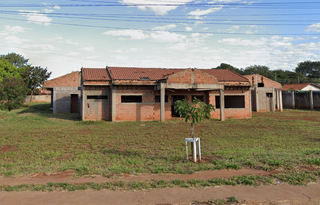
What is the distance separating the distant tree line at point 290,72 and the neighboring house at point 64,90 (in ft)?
118

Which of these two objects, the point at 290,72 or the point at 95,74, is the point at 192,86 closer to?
the point at 95,74

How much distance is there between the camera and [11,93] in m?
24.8

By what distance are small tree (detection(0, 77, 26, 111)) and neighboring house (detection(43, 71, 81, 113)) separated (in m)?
4.42

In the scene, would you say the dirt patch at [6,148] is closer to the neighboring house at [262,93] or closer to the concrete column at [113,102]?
the concrete column at [113,102]

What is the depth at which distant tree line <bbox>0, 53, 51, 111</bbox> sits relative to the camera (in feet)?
80.7

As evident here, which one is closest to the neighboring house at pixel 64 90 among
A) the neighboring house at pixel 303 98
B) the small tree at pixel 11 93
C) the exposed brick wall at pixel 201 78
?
the small tree at pixel 11 93

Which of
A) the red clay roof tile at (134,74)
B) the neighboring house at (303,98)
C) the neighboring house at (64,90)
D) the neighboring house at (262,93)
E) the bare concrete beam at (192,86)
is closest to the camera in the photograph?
the bare concrete beam at (192,86)

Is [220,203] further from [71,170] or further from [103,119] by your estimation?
[103,119]

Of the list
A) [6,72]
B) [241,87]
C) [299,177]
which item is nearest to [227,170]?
[299,177]

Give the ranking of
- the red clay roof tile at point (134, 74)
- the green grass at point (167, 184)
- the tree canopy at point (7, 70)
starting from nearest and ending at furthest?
the green grass at point (167, 184) → the red clay roof tile at point (134, 74) → the tree canopy at point (7, 70)

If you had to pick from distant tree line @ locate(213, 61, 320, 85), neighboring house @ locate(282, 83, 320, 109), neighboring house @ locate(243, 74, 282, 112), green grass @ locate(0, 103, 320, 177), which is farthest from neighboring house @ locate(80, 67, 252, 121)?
distant tree line @ locate(213, 61, 320, 85)

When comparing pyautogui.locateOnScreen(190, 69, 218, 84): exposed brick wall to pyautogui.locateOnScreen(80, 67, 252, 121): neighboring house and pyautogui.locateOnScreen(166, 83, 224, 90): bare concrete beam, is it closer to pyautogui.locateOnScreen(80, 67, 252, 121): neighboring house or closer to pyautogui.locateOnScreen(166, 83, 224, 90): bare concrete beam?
pyautogui.locateOnScreen(80, 67, 252, 121): neighboring house

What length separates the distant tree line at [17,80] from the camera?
24.6 meters

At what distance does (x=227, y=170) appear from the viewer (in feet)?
18.9
